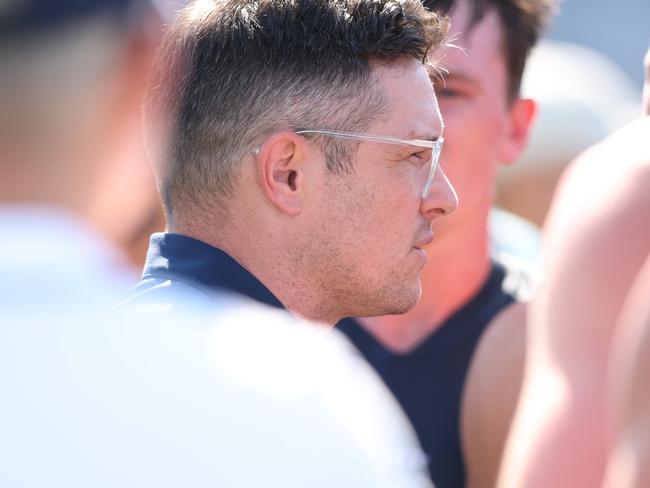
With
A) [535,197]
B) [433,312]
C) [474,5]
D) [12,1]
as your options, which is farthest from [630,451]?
[535,197]

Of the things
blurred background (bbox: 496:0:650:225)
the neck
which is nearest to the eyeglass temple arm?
the neck

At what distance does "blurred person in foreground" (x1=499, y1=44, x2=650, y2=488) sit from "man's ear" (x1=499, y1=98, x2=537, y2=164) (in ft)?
5.30

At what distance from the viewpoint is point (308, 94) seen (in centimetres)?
A: 229

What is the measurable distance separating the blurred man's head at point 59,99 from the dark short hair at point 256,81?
121cm

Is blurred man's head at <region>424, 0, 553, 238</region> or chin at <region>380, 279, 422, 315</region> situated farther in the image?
blurred man's head at <region>424, 0, 553, 238</region>

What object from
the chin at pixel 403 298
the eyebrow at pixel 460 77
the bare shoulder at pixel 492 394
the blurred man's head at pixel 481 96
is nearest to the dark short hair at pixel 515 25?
the blurred man's head at pixel 481 96

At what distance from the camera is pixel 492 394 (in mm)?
3156

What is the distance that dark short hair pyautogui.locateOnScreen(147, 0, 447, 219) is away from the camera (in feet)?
7.46

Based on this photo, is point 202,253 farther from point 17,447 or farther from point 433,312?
point 433,312

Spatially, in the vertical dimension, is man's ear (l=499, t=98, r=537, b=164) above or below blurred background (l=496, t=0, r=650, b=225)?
above

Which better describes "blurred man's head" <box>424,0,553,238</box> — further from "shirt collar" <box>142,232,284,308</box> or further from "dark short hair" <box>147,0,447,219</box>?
"shirt collar" <box>142,232,284,308</box>

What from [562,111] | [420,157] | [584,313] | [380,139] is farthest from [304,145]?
[562,111]

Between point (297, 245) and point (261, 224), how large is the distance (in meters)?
0.09

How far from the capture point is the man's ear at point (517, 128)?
3565 millimetres
